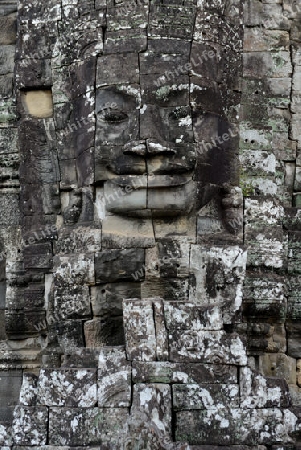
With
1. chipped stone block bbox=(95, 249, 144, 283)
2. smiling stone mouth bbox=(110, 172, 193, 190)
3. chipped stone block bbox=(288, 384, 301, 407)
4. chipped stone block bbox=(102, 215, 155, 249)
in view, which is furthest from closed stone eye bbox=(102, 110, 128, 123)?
chipped stone block bbox=(288, 384, 301, 407)

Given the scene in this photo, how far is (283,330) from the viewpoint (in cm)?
1603

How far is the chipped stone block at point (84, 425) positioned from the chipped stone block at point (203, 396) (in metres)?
0.52

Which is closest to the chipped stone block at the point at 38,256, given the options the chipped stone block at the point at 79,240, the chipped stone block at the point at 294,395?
the chipped stone block at the point at 79,240

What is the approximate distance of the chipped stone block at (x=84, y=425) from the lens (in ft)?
46.6

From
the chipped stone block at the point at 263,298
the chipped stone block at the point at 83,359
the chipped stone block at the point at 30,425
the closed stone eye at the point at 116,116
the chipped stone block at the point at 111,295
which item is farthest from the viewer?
the chipped stone block at the point at 263,298

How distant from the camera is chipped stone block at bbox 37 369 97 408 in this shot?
47.2 feet

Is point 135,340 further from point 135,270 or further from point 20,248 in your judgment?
point 20,248

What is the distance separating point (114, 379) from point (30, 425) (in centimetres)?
88

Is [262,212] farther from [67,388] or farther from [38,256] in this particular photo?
[67,388]

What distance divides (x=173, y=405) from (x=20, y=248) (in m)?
2.92

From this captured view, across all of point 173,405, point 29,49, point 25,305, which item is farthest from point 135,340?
point 29,49

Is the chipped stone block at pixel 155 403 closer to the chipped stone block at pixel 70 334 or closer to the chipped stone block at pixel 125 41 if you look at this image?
the chipped stone block at pixel 70 334

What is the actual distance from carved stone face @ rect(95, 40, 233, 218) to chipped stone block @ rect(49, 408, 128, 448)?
219 centimetres

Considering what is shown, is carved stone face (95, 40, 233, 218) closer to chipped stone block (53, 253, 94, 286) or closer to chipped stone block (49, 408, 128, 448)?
chipped stone block (53, 253, 94, 286)
